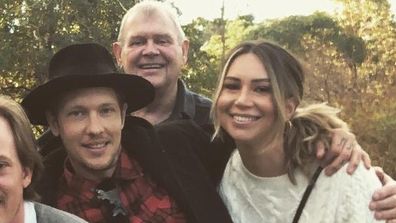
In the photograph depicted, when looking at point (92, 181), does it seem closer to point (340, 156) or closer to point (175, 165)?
point (175, 165)

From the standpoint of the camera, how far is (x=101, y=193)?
3332mm

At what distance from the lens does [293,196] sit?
3367 millimetres

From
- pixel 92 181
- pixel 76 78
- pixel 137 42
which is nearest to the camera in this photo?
pixel 76 78

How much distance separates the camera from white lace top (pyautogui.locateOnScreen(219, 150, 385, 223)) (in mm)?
3184

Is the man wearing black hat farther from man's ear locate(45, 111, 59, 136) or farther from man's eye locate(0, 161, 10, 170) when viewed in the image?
man's eye locate(0, 161, 10, 170)

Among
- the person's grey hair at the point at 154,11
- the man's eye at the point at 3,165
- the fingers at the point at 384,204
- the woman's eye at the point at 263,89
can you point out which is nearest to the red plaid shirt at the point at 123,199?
the man's eye at the point at 3,165

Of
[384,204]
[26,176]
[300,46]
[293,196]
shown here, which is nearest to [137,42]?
[293,196]

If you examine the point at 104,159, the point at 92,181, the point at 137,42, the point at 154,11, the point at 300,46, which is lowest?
the point at 300,46

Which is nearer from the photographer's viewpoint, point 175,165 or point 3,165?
point 3,165

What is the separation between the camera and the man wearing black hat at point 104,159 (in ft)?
10.8

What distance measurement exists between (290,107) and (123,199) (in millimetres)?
986

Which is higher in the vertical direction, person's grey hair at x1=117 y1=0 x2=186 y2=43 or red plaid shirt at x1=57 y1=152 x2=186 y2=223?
person's grey hair at x1=117 y1=0 x2=186 y2=43

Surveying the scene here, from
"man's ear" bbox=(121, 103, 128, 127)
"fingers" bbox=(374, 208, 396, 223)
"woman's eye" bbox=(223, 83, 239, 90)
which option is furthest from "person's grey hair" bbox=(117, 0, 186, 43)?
"fingers" bbox=(374, 208, 396, 223)

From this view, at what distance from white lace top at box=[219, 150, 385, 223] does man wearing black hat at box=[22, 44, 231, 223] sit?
123mm
